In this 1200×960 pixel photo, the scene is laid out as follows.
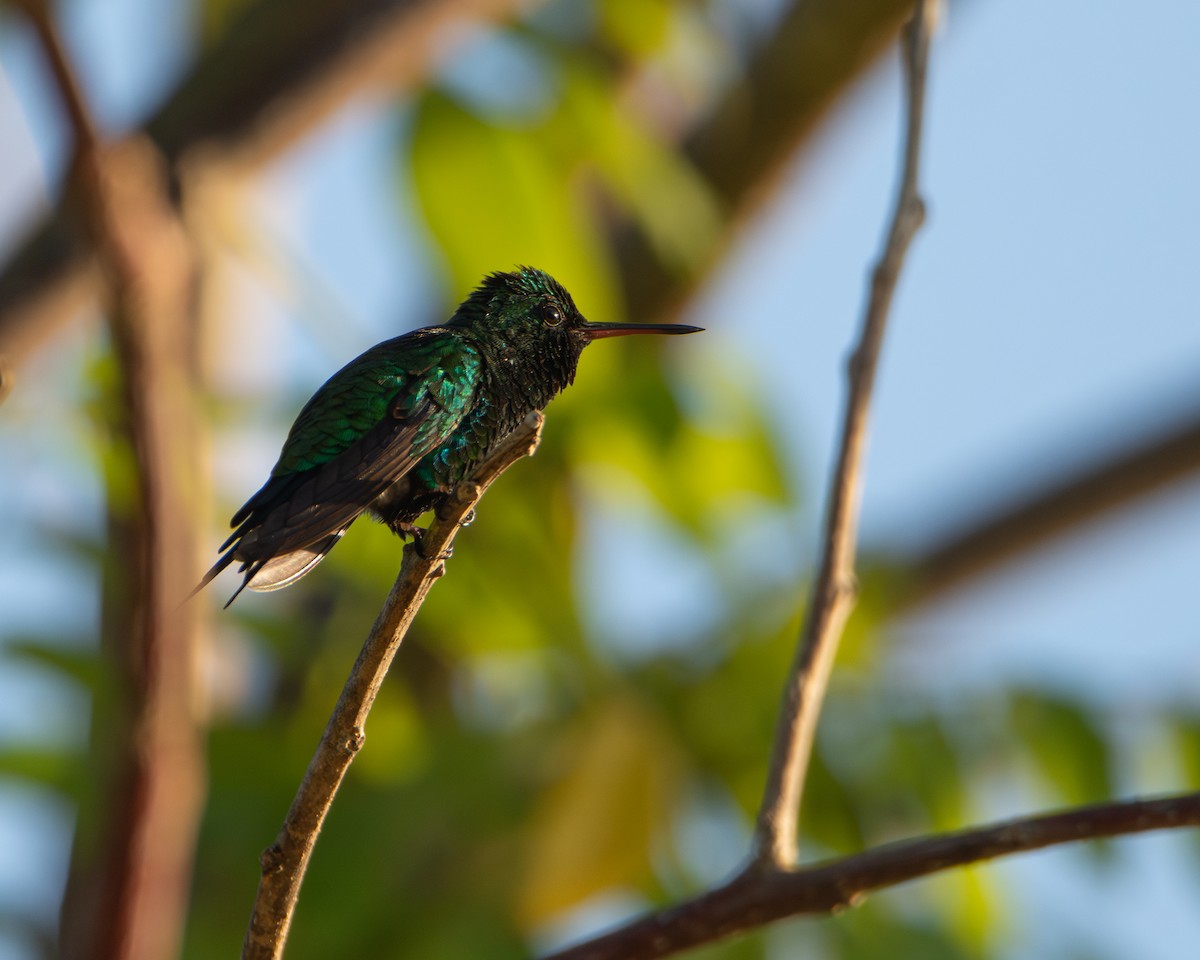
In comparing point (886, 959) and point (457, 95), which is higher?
point (457, 95)

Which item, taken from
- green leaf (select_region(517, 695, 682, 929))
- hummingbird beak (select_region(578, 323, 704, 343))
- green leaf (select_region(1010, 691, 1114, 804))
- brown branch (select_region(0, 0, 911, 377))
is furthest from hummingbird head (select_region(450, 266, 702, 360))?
green leaf (select_region(1010, 691, 1114, 804))

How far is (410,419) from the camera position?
2520mm

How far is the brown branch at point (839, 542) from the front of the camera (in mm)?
2268

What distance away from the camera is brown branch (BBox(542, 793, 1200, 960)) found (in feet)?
6.07

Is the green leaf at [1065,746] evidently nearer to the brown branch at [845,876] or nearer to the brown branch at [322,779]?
the brown branch at [845,876]

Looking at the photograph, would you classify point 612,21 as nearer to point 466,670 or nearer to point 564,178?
point 564,178

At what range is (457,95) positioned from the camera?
465cm

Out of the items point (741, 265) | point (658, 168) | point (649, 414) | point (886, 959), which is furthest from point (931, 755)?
point (741, 265)

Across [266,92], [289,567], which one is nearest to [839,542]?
[289,567]

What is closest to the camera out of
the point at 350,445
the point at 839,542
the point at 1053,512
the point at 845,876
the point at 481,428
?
the point at 845,876

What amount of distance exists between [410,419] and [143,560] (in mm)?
1243

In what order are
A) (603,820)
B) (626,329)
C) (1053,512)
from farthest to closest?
(1053,512), (603,820), (626,329)

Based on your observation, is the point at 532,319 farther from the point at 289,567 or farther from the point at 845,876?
the point at 845,876

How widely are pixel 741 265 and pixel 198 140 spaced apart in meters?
3.29
